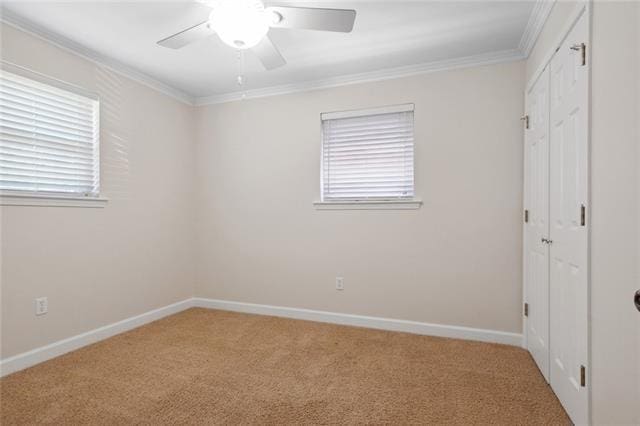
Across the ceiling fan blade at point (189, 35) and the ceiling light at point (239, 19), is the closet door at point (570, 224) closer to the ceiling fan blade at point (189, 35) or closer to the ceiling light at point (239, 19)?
the ceiling light at point (239, 19)

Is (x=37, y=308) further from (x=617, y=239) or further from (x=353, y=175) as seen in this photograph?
Result: (x=617, y=239)

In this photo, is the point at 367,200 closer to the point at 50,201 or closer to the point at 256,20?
the point at 256,20

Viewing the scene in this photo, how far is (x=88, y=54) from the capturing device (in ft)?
9.43

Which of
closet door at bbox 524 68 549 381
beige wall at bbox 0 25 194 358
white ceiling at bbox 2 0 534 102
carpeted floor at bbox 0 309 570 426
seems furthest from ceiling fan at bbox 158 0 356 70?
carpeted floor at bbox 0 309 570 426

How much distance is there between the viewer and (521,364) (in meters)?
2.50

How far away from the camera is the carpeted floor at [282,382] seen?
6.23 feet

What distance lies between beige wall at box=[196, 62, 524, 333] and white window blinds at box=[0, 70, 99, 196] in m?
1.28

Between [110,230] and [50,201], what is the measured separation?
563 millimetres

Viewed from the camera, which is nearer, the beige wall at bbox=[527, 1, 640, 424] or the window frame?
the beige wall at bbox=[527, 1, 640, 424]

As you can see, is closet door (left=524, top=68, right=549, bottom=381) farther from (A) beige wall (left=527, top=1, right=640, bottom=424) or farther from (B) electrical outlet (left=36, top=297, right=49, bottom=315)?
(B) electrical outlet (left=36, top=297, right=49, bottom=315)

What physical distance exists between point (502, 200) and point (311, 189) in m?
1.75

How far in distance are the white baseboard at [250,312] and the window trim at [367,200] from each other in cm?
107

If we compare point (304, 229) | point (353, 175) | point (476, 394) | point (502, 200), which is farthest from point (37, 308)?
point (502, 200)

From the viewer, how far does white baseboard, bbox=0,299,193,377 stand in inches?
93.9
